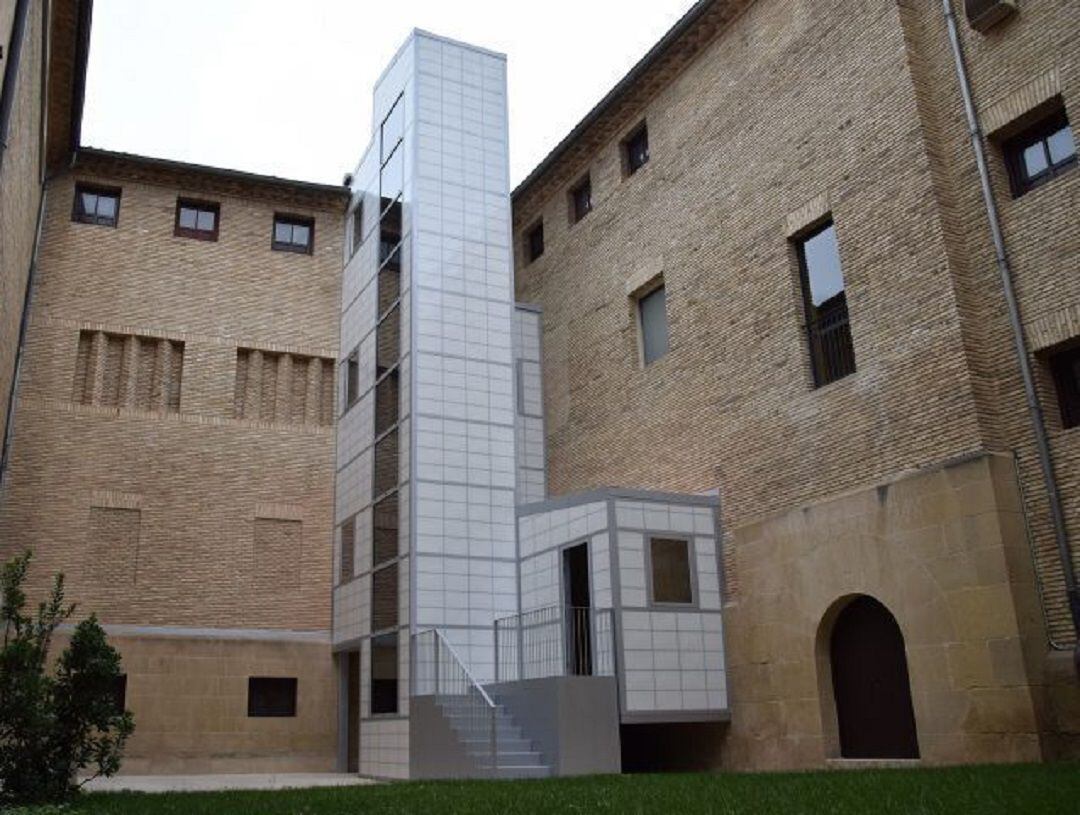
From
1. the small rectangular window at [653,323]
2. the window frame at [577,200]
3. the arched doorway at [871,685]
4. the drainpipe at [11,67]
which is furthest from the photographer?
the window frame at [577,200]

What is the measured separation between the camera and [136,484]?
1906cm

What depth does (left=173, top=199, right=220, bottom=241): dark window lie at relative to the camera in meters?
21.1

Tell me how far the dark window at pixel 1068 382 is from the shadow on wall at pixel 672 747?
629 centimetres

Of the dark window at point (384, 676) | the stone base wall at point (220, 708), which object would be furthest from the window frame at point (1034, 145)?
the stone base wall at point (220, 708)

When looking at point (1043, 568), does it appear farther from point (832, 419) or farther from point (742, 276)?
point (742, 276)

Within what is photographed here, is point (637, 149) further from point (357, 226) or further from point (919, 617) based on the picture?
point (919, 617)

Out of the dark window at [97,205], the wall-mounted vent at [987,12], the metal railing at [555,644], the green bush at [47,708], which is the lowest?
the green bush at [47,708]

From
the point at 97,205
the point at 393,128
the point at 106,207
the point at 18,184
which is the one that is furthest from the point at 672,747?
the point at 97,205

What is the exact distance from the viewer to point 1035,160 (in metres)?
11.9

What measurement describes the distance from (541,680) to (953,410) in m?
6.09

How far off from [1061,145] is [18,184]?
43.5ft

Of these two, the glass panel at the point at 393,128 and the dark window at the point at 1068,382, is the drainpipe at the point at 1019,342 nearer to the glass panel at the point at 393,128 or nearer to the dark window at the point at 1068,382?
the dark window at the point at 1068,382

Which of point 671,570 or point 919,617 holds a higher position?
point 671,570

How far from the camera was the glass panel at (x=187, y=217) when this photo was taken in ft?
69.6
